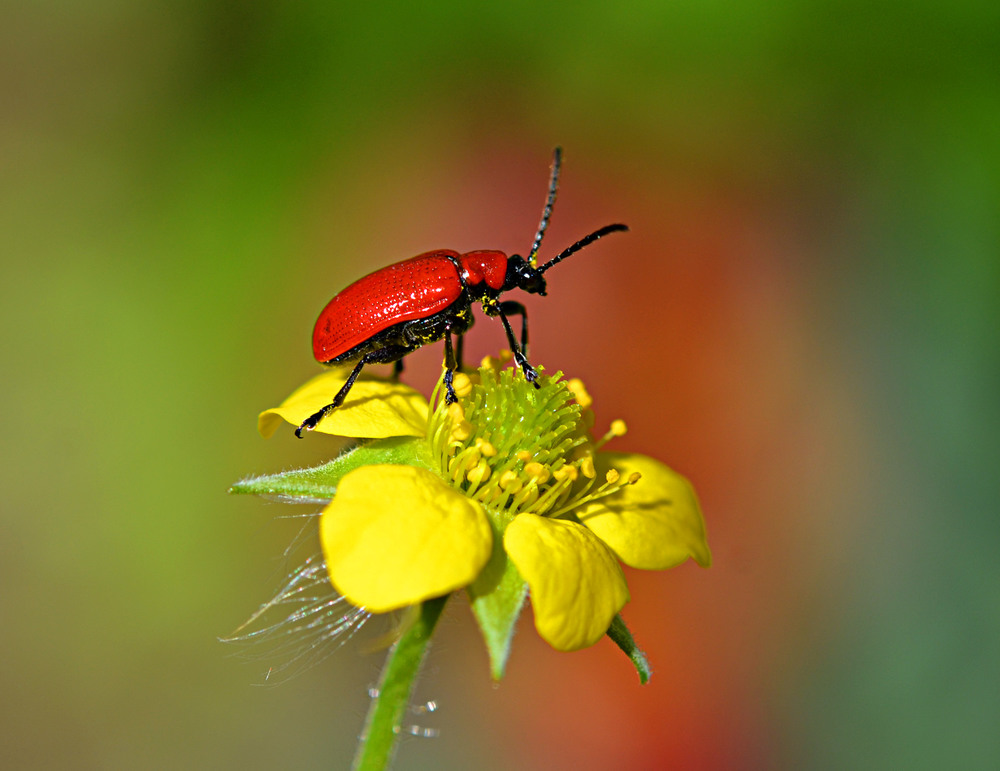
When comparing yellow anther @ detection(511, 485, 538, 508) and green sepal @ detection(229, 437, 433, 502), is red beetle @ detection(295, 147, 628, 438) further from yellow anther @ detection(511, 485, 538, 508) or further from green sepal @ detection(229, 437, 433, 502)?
yellow anther @ detection(511, 485, 538, 508)

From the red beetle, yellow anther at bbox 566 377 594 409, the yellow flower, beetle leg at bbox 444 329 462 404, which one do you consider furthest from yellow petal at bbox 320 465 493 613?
yellow anther at bbox 566 377 594 409

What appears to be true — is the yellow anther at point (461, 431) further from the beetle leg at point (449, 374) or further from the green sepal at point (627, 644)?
the green sepal at point (627, 644)

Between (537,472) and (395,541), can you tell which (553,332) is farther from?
(395,541)

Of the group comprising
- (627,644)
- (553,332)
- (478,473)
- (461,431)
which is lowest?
(627,644)

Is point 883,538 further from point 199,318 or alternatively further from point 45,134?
point 45,134

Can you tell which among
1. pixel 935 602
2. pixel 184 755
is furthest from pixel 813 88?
pixel 184 755

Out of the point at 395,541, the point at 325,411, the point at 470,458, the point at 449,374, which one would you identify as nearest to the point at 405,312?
the point at 449,374
